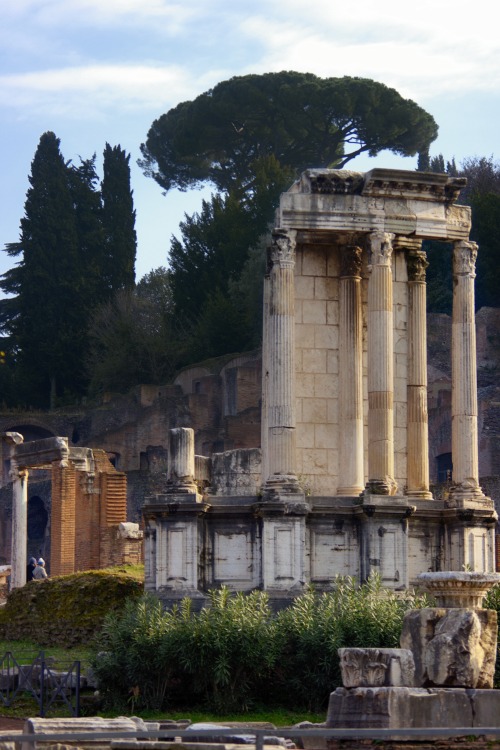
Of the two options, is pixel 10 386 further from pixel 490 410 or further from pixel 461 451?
pixel 461 451

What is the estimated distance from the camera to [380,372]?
67.4 ft

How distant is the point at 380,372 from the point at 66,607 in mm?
6019

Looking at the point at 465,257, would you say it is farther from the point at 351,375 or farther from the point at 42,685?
the point at 42,685

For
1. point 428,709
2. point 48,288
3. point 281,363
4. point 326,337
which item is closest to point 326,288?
point 326,337

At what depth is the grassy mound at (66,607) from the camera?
884 inches

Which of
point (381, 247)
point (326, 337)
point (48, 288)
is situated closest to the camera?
point (381, 247)

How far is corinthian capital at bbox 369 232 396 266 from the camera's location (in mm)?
20891

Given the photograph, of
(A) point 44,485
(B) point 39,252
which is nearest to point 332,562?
(A) point 44,485

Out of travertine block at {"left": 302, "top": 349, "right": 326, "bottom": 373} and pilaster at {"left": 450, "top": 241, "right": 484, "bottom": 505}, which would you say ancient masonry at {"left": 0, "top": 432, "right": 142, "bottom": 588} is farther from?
pilaster at {"left": 450, "top": 241, "right": 484, "bottom": 505}

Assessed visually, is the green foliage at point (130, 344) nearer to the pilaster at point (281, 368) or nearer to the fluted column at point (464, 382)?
the fluted column at point (464, 382)

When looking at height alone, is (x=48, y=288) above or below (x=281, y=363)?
above

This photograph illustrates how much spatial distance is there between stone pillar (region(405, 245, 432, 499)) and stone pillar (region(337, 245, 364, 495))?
801 mm

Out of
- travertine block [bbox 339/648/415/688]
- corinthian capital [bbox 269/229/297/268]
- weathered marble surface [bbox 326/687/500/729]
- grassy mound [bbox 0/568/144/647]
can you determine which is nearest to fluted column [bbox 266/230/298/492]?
corinthian capital [bbox 269/229/297/268]

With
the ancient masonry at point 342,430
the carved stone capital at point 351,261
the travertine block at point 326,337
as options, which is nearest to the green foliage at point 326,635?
the ancient masonry at point 342,430
